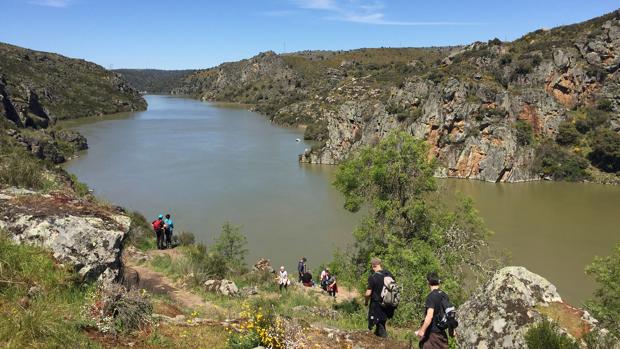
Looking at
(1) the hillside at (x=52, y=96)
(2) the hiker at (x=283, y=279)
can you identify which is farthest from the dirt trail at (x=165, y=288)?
(1) the hillside at (x=52, y=96)

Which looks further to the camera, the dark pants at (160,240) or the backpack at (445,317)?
the dark pants at (160,240)

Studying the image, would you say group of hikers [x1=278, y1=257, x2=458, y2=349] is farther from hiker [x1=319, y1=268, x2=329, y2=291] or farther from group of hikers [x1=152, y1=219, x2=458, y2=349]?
hiker [x1=319, y1=268, x2=329, y2=291]

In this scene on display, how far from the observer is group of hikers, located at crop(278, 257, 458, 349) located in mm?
6218

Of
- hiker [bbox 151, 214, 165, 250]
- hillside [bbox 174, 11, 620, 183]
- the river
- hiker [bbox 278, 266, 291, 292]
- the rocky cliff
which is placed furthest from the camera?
hillside [bbox 174, 11, 620, 183]

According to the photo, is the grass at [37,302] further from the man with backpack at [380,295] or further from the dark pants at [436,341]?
the dark pants at [436,341]

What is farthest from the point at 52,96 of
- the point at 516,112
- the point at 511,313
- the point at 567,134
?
the point at 511,313

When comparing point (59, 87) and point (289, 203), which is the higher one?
point (59, 87)

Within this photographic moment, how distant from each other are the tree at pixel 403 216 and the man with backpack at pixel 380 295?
7831 mm

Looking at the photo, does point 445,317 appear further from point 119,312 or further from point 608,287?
point 608,287

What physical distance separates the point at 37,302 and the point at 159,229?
1325 cm

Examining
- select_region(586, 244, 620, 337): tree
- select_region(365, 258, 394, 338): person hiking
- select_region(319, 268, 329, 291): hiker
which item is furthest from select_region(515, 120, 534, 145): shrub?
select_region(365, 258, 394, 338): person hiking

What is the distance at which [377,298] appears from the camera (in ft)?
24.8

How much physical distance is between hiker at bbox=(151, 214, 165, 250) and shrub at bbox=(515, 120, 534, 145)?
48970 mm

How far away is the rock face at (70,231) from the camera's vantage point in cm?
748
